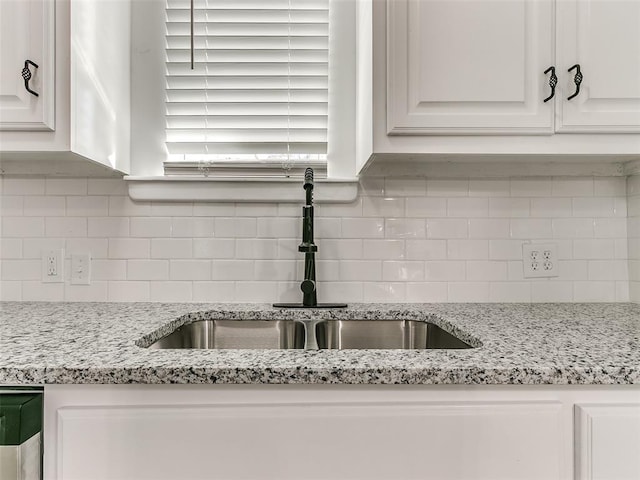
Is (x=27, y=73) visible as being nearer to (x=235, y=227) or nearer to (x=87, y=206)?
(x=87, y=206)

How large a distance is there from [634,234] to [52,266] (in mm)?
1917

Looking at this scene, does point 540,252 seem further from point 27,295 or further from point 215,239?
point 27,295

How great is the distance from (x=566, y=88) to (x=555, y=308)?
65cm

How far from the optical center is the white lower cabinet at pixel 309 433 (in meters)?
0.75

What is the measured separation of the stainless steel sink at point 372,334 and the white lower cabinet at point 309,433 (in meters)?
0.52

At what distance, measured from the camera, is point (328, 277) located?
4.69 feet

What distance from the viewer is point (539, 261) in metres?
1.43

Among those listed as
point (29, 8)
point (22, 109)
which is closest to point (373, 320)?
point (22, 109)

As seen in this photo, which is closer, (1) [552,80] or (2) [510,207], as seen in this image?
(1) [552,80]

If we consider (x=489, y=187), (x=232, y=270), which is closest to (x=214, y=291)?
(x=232, y=270)

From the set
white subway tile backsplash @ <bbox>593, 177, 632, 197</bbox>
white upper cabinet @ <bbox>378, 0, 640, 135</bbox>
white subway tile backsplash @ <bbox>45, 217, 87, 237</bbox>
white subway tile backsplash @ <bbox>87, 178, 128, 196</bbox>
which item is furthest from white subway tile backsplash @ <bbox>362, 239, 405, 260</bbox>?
white subway tile backsplash @ <bbox>45, 217, 87, 237</bbox>

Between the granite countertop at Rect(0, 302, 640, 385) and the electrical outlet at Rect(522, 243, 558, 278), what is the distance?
0.35 meters

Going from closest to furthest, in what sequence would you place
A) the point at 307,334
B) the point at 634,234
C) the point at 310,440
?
the point at 310,440 < the point at 307,334 < the point at 634,234

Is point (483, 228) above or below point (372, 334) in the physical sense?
above
